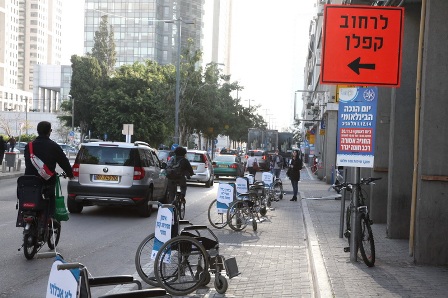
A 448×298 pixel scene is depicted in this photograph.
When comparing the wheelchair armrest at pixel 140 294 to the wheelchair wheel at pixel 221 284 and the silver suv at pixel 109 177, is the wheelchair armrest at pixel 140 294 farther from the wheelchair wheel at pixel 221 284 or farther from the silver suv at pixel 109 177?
the silver suv at pixel 109 177

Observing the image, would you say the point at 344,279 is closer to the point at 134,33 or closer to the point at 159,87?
the point at 159,87

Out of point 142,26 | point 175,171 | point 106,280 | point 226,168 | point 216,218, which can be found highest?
point 142,26

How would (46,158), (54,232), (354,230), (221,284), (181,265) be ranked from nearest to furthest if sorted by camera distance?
(181,265)
(221,284)
(46,158)
(354,230)
(54,232)

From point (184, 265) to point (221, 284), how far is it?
51 centimetres

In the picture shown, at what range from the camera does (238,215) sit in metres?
15.4

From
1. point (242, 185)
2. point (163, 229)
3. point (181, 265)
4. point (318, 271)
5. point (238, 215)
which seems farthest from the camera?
point (242, 185)

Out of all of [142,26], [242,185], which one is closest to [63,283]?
[242,185]

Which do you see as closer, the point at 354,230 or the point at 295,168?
the point at 354,230

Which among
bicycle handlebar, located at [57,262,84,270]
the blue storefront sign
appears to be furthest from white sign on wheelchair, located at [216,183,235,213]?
bicycle handlebar, located at [57,262,84,270]

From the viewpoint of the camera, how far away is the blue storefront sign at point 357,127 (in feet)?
36.5

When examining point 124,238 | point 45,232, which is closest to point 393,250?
point 124,238

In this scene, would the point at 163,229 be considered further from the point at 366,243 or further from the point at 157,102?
the point at 157,102

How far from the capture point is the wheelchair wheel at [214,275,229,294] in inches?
328

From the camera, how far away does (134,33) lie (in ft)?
442
